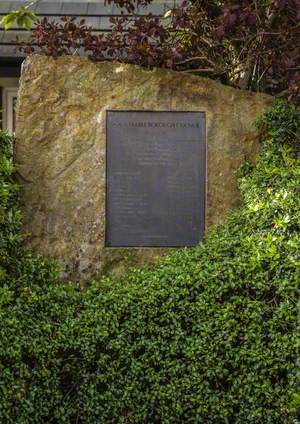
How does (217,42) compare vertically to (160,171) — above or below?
above

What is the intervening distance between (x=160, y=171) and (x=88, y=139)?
0.55 meters

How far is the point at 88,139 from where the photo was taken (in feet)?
15.2

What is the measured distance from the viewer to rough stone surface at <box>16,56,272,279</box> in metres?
4.55

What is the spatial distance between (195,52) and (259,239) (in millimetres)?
1869

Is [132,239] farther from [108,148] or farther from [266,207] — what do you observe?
[266,207]

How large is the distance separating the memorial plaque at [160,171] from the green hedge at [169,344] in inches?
26.9

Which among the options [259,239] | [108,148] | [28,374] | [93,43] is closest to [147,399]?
[28,374]

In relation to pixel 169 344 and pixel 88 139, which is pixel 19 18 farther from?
pixel 169 344

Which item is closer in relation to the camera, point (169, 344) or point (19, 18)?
point (169, 344)

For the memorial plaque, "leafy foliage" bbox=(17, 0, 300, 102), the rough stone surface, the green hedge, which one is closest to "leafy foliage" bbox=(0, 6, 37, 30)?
"leafy foliage" bbox=(17, 0, 300, 102)

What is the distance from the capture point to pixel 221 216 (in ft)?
15.3

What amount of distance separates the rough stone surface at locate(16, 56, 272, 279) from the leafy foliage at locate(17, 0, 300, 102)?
0.65 feet

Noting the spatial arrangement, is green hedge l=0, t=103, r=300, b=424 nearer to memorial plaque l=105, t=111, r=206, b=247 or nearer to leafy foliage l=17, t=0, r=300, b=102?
memorial plaque l=105, t=111, r=206, b=247

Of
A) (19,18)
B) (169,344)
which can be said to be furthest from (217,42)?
(169,344)
